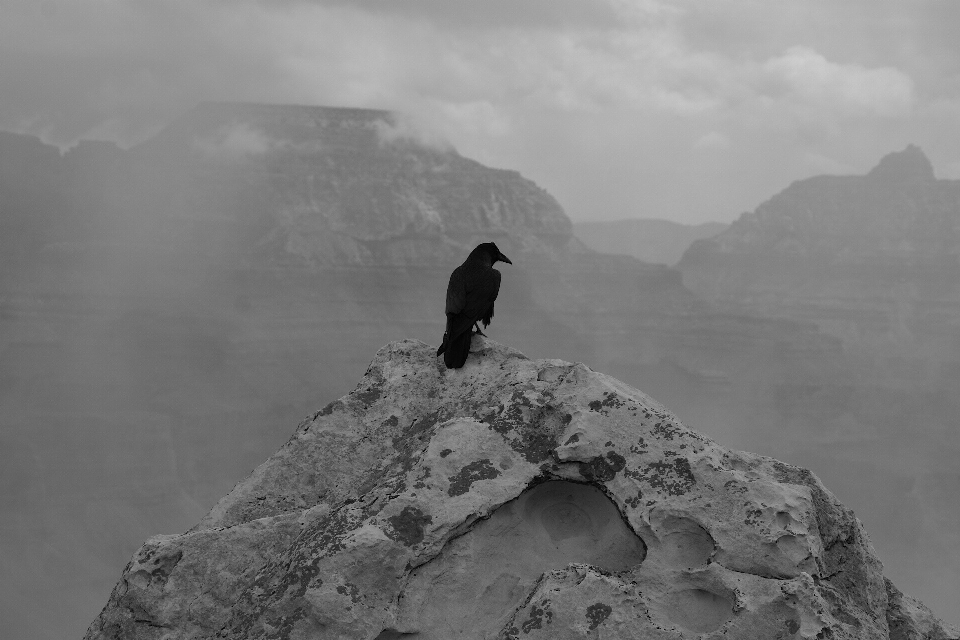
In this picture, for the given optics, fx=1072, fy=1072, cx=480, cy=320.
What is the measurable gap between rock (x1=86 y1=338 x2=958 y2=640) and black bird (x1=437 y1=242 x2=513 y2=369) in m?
0.81

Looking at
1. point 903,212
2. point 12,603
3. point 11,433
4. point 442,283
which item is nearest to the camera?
point 12,603

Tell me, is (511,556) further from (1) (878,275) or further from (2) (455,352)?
(1) (878,275)

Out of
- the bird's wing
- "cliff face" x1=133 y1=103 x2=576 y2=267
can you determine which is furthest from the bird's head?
"cliff face" x1=133 y1=103 x2=576 y2=267

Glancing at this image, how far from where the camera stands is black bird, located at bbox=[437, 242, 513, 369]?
31.3 feet

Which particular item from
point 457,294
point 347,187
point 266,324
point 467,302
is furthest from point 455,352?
point 347,187

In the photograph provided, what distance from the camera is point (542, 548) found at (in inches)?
304

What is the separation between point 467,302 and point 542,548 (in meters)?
2.85

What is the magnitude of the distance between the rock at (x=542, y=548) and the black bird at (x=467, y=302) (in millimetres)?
806

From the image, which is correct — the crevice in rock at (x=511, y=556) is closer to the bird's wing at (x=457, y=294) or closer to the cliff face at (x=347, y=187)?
the bird's wing at (x=457, y=294)

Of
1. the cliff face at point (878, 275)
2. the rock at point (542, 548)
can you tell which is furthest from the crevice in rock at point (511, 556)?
A: the cliff face at point (878, 275)

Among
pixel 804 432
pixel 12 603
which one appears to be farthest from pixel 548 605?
pixel 804 432

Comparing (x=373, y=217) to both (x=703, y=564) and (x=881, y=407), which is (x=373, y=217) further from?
(x=703, y=564)

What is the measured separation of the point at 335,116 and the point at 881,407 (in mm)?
86380

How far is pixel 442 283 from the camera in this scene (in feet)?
443
